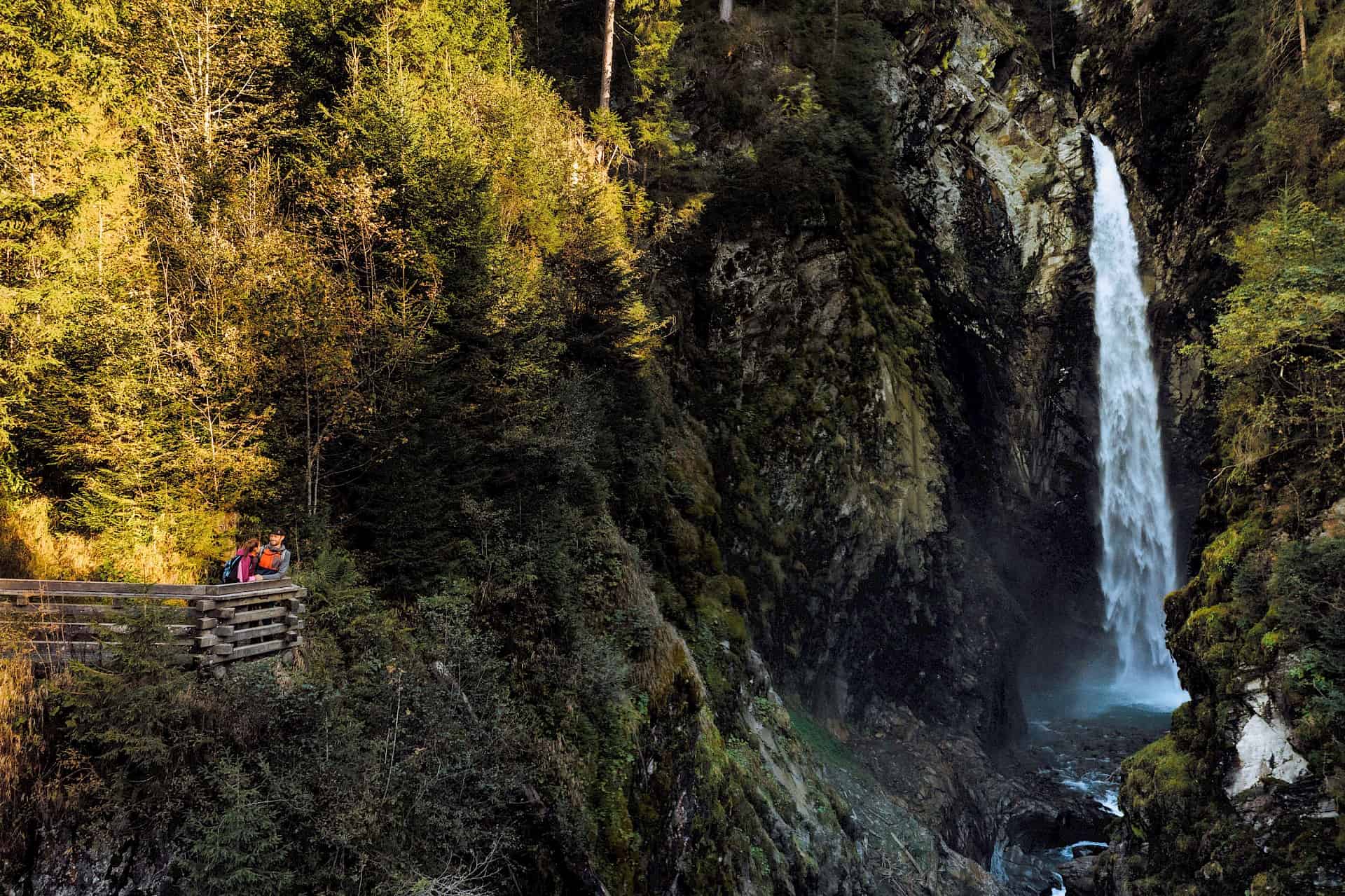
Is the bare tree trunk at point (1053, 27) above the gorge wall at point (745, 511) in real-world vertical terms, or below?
above

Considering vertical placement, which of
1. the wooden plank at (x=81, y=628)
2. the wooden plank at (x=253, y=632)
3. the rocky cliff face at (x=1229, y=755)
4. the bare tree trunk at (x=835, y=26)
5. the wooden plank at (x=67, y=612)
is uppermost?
the bare tree trunk at (x=835, y=26)

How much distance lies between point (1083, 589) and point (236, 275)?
111 ft

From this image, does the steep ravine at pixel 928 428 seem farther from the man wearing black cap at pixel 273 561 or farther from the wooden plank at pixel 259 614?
the wooden plank at pixel 259 614

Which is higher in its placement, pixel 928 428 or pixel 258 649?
pixel 928 428

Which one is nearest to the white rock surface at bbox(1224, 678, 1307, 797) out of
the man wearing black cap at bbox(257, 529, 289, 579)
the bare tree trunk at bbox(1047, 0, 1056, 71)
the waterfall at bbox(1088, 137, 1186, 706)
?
the waterfall at bbox(1088, 137, 1186, 706)

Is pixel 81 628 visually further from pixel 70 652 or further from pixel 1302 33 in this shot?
pixel 1302 33

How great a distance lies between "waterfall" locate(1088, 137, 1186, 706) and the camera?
27766mm

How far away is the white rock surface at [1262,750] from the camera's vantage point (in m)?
12.4

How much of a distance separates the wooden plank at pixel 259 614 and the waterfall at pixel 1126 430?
30743mm

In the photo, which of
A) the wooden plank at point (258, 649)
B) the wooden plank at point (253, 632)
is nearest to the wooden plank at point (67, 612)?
the wooden plank at point (253, 632)

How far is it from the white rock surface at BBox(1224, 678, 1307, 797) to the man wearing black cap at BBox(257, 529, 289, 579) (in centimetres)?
1726

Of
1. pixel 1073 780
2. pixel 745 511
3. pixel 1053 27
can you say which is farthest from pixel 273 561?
pixel 1053 27

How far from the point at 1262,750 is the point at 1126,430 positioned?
1833 cm

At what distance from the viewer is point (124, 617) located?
21.2ft
